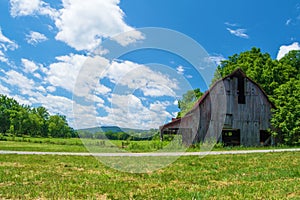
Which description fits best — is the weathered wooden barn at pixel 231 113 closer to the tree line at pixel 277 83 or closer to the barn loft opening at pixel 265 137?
the barn loft opening at pixel 265 137

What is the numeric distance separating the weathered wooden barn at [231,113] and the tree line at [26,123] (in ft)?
222

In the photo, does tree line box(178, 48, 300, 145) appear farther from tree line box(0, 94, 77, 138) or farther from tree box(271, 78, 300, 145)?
tree line box(0, 94, 77, 138)

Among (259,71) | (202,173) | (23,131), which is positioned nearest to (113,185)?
(202,173)

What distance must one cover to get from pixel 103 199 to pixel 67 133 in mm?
107925

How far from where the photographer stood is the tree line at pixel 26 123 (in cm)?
10034

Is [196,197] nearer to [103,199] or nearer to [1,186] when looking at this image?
[103,199]

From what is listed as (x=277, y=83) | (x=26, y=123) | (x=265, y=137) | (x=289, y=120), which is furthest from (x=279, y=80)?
(x=26, y=123)

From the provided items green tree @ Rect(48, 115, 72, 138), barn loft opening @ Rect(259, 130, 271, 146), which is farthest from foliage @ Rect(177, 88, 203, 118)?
green tree @ Rect(48, 115, 72, 138)

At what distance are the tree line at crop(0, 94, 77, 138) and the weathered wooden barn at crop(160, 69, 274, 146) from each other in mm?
67557

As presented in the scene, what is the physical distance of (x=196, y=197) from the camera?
23.9 feet

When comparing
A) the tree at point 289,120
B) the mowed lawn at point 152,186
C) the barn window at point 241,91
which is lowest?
the mowed lawn at point 152,186

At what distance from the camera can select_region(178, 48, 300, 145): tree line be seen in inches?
1310

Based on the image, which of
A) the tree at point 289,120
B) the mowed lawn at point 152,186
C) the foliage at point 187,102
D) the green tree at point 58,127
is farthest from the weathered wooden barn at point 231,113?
the green tree at point 58,127

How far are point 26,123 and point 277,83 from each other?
269 feet
